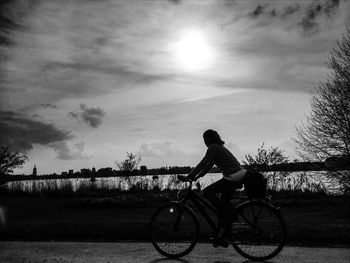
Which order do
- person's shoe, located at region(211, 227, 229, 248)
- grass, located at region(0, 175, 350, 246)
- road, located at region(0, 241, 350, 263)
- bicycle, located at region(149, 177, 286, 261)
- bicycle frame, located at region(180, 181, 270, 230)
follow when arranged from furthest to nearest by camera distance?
grass, located at region(0, 175, 350, 246) < bicycle frame, located at region(180, 181, 270, 230) < person's shoe, located at region(211, 227, 229, 248) < bicycle, located at region(149, 177, 286, 261) < road, located at region(0, 241, 350, 263)

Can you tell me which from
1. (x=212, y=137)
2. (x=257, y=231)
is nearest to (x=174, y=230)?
(x=257, y=231)

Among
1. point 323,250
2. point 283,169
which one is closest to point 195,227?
point 323,250

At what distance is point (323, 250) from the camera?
7.00 m

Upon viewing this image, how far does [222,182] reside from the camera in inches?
263

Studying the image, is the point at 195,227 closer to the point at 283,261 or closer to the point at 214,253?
the point at 214,253

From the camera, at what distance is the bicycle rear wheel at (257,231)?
6.52 m

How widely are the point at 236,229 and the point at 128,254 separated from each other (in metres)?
1.79

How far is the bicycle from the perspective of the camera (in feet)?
21.5

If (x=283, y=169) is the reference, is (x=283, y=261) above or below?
below

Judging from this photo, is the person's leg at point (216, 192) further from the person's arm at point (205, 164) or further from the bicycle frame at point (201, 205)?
the person's arm at point (205, 164)

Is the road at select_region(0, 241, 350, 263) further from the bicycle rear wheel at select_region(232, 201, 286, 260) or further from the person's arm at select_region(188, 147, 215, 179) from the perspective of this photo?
the person's arm at select_region(188, 147, 215, 179)

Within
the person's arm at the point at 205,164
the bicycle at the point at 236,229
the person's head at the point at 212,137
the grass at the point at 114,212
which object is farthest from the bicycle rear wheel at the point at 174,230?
the grass at the point at 114,212

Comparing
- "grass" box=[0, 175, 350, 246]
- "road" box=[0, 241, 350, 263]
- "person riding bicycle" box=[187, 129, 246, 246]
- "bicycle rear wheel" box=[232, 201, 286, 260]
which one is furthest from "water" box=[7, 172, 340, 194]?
"person riding bicycle" box=[187, 129, 246, 246]

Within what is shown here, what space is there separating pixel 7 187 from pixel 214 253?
24.2 meters
